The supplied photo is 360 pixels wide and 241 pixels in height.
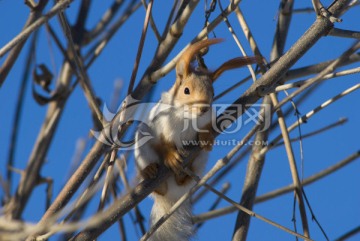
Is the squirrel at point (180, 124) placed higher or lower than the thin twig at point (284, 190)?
higher

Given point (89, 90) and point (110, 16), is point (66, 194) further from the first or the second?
point (110, 16)

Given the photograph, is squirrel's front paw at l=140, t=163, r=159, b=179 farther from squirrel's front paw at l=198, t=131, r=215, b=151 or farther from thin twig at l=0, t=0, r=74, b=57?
thin twig at l=0, t=0, r=74, b=57

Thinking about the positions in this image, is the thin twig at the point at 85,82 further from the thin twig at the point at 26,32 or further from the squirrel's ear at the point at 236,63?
the squirrel's ear at the point at 236,63

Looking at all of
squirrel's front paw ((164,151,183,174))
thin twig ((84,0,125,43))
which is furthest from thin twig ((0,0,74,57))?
thin twig ((84,0,125,43))

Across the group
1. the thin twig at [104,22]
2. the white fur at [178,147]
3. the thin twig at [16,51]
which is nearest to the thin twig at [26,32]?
the thin twig at [16,51]

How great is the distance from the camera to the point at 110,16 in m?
3.79

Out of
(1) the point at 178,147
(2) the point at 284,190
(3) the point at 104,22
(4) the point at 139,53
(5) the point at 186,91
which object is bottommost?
(2) the point at 284,190

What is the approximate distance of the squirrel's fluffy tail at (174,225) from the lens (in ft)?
12.2

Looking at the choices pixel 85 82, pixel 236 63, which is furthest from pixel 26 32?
→ pixel 236 63

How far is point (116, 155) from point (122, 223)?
1.43 ft

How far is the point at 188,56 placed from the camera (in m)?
3.38

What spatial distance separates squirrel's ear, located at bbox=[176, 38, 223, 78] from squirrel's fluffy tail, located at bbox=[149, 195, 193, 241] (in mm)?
692

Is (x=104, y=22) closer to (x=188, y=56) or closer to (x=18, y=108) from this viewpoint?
(x=188, y=56)

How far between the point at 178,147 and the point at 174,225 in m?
0.55
